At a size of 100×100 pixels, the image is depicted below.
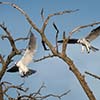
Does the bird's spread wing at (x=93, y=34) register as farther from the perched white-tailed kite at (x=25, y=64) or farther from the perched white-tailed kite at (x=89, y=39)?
the perched white-tailed kite at (x=25, y=64)

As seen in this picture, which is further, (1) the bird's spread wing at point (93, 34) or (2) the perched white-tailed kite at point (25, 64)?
(2) the perched white-tailed kite at point (25, 64)

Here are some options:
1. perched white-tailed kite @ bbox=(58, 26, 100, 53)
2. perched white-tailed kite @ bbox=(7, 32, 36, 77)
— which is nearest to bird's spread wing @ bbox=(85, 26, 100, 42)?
perched white-tailed kite @ bbox=(58, 26, 100, 53)

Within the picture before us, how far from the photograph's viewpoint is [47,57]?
89.1 inches

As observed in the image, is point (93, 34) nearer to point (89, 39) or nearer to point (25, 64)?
point (89, 39)

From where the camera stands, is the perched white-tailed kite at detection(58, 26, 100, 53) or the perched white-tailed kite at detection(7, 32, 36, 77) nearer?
the perched white-tailed kite at detection(58, 26, 100, 53)

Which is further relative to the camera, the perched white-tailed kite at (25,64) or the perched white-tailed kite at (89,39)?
the perched white-tailed kite at (25,64)

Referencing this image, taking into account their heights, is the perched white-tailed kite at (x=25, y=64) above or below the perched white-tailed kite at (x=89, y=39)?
below

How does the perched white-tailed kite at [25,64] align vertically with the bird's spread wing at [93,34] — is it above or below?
below

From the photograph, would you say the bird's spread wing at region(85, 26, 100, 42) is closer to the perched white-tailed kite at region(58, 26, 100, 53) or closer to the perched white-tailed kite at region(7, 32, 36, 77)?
the perched white-tailed kite at region(58, 26, 100, 53)

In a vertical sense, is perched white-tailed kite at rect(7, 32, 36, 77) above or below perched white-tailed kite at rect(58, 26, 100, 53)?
below

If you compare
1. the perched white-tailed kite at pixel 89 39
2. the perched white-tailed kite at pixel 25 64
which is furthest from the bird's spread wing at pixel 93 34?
the perched white-tailed kite at pixel 25 64

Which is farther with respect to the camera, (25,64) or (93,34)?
(25,64)

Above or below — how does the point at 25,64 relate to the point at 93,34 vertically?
below

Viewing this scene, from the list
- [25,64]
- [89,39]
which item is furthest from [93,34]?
[25,64]
